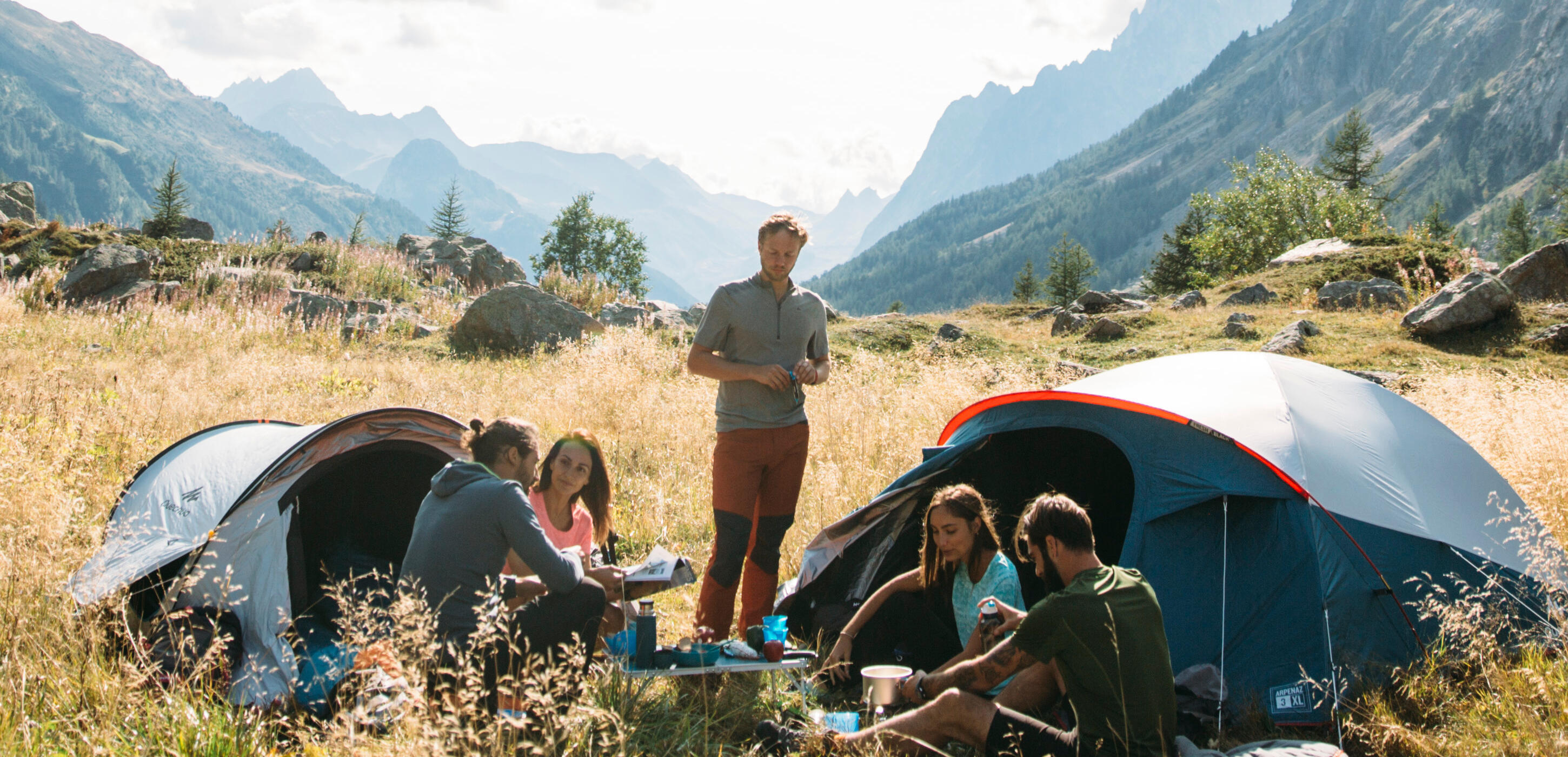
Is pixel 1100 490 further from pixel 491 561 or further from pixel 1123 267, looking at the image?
pixel 1123 267

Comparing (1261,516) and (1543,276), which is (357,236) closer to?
(1261,516)

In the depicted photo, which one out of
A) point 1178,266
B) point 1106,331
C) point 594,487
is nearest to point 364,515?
point 594,487

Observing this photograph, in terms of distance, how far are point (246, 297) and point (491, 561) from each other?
13.0m

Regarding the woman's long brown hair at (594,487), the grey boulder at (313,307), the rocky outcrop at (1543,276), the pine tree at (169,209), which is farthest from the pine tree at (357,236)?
the rocky outcrop at (1543,276)

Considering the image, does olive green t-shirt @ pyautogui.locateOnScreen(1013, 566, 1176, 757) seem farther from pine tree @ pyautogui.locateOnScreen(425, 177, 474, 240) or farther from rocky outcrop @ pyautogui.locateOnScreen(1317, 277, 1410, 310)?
pine tree @ pyautogui.locateOnScreen(425, 177, 474, 240)

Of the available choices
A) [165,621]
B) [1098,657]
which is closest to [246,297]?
[165,621]

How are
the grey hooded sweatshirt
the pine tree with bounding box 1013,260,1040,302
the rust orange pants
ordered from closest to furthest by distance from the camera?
the grey hooded sweatshirt < the rust orange pants < the pine tree with bounding box 1013,260,1040,302

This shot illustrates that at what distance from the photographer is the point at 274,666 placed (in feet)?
12.0

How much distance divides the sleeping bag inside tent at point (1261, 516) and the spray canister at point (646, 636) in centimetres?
133

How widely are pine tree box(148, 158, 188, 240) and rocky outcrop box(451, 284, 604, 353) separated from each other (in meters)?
11.1

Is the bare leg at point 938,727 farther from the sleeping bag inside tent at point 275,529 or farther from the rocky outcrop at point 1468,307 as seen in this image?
the rocky outcrop at point 1468,307

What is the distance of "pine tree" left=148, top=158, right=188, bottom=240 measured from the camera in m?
19.9

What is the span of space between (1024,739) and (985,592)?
94 centimetres

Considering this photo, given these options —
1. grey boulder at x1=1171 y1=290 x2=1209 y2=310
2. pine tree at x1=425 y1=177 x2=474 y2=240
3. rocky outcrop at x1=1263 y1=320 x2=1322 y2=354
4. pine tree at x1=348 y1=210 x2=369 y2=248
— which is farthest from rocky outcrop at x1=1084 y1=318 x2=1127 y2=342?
pine tree at x1=425 y1=177 x2=474 y2=240
